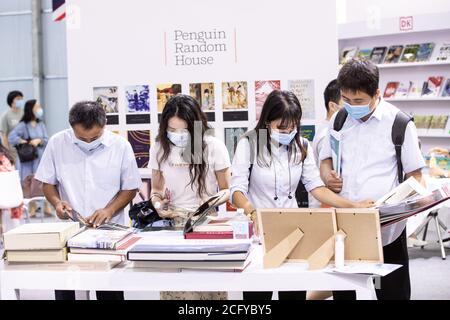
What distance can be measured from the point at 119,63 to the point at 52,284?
1.83 meters

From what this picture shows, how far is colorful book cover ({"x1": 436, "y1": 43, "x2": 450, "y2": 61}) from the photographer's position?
634 cm

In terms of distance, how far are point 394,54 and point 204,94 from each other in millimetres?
3595

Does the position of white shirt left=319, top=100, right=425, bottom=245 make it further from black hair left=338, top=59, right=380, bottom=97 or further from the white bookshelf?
the white bookshelf

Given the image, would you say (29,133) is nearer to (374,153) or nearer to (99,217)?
(99,217)

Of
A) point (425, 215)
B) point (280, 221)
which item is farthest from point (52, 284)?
point (425, 215)

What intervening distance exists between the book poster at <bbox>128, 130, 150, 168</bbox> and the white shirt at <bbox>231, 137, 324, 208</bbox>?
1148 mm

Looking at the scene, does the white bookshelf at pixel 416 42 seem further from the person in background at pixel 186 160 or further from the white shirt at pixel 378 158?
the white shirt at pixel 378 158

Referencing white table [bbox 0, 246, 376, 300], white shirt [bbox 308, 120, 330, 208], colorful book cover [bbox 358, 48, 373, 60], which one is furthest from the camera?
colorful book cover [bbox 358, 48, 373, 60]

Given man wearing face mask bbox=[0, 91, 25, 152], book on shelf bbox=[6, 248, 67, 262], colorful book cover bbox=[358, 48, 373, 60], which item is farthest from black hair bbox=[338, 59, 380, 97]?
man wearing face mask bbox=[0, 91, 25, 152]

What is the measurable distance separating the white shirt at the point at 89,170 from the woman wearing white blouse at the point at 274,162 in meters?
0.56

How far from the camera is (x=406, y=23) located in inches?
253

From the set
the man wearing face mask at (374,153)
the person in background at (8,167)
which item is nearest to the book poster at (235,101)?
the man wearing face mask at (374,153)

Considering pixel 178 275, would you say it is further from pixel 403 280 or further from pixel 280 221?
pixel 403 280

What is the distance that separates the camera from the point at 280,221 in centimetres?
212
